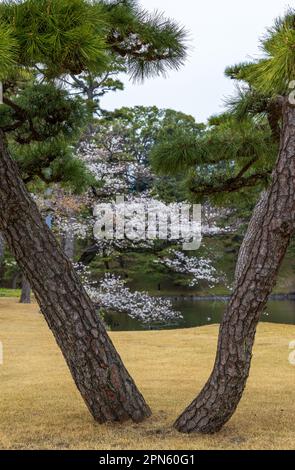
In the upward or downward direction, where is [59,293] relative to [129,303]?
upward

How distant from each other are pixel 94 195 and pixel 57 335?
787 cm

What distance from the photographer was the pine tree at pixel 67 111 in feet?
6.91

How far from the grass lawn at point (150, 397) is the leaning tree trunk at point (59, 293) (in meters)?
0.24

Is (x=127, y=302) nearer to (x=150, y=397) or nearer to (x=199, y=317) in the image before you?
(x=199, y=317)

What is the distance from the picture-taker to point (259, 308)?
94.5 inches

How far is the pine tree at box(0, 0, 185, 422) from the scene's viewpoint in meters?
2.11

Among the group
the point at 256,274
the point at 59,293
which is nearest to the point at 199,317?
the point at 59,293

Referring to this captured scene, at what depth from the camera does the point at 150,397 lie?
3371 millimetres

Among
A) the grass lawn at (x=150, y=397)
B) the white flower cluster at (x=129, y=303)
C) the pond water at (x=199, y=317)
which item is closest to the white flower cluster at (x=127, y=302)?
the white flower cluster at (x=129, y=303)

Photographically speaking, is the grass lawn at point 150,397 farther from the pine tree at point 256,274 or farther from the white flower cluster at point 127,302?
the white flower cluster at point 127,302

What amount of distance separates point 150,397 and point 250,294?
1.29 metres

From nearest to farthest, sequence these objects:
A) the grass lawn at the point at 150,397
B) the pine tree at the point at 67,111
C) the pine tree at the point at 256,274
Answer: the pine tree at the point at 67,111 → the pine tree at the point at 256,274 → the grass lawn at the point at 150,397
